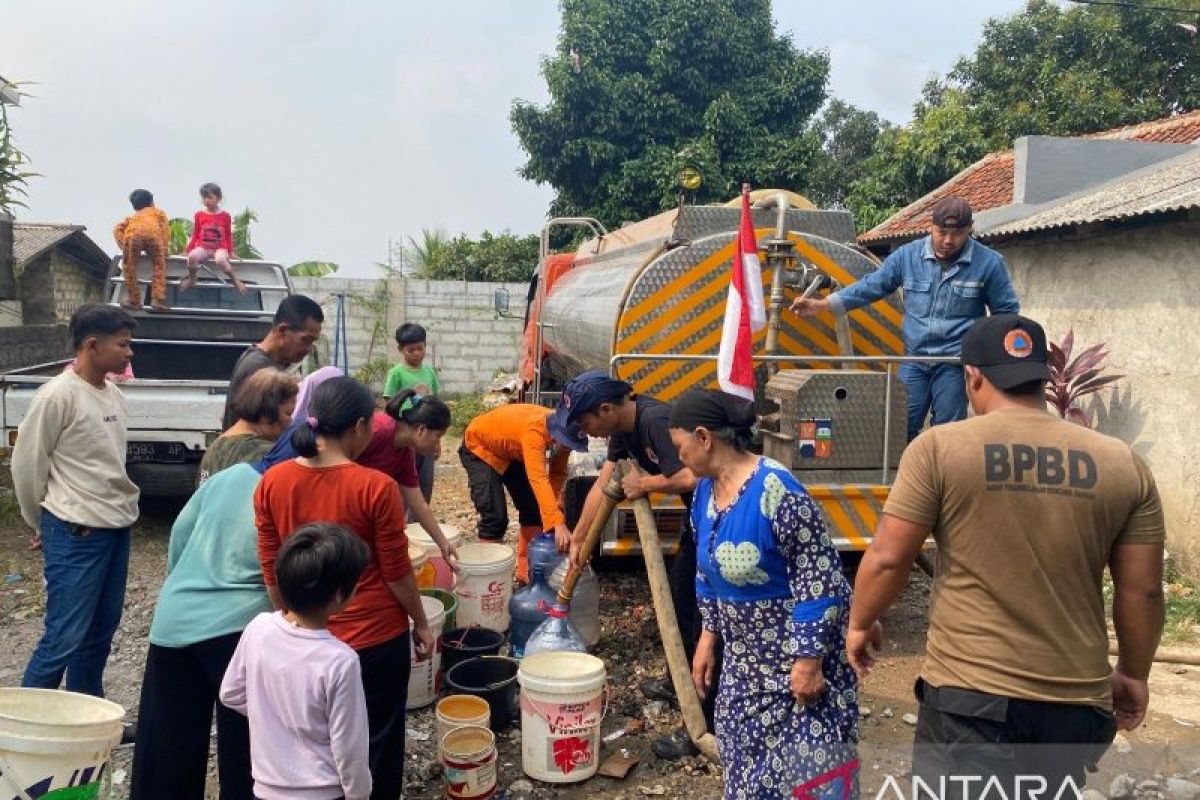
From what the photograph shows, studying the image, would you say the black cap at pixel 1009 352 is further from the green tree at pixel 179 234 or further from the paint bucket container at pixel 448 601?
the green tree at pixel 179 234

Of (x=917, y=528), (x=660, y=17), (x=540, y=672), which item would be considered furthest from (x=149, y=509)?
(x=660, y=17)

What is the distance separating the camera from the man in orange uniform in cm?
482

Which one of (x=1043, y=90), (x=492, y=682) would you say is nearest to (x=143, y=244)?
(x=492, y=682)

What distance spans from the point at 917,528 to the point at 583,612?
8.72 ft

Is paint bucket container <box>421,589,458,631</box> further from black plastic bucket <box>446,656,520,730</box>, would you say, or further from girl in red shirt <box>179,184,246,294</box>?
girl in red shirt <box>179,184,246,294</box>

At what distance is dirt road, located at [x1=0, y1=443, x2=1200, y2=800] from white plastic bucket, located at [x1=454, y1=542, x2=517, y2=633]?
61cm

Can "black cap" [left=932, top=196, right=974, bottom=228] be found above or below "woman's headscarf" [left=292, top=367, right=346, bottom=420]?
above

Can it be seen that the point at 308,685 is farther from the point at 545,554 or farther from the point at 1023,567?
the point at 545,554

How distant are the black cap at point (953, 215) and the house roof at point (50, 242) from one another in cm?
1142

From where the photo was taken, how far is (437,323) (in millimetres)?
15305

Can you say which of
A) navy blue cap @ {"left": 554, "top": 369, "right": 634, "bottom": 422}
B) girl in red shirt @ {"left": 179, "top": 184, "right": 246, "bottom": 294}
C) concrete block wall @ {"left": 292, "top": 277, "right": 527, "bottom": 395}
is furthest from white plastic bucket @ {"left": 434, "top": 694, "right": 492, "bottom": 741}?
concrete block wall @ {"left": 292, "top": 277, "right": 527, "bottom": 395}

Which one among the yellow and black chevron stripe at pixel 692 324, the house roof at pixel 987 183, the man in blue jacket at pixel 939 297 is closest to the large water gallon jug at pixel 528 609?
the yellow and black chevron stripe at pixel 692 324

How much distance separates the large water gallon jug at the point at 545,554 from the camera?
14.8 feet

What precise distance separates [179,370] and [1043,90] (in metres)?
16.7
